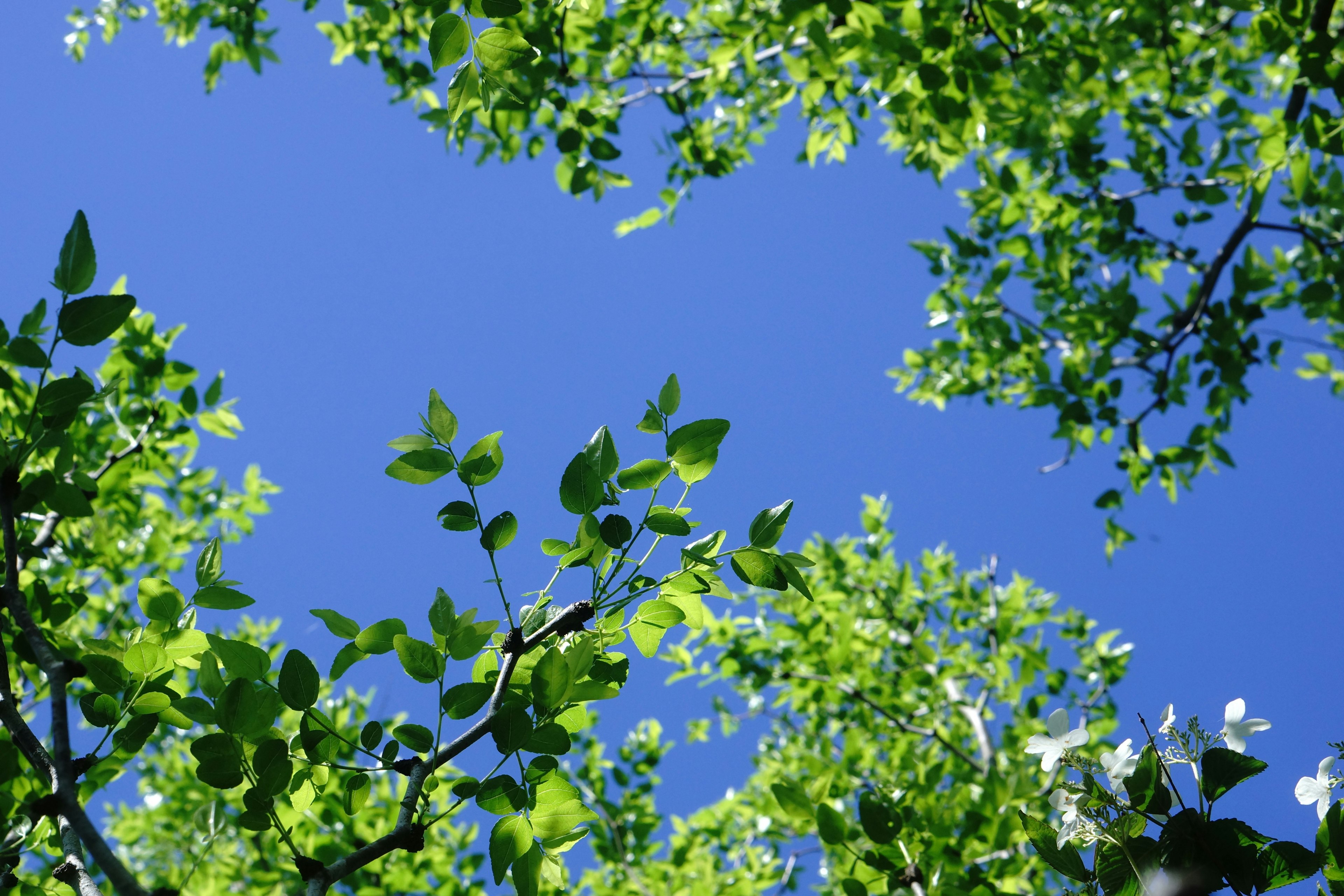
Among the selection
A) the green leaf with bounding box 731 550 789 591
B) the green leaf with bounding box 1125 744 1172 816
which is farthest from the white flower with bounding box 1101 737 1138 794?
the green leaf with bounding box 731 550 789 591

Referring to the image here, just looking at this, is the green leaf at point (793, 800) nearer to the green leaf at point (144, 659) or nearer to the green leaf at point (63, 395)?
the green leaf at point (144, 659)

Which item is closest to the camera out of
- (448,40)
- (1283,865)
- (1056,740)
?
(1283,865)

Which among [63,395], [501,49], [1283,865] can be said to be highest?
[501,49]

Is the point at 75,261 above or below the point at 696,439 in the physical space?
above

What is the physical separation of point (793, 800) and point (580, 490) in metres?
0.98

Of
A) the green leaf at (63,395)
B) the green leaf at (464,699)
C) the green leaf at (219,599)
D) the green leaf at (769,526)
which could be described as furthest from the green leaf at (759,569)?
the green leaf at (63,395)

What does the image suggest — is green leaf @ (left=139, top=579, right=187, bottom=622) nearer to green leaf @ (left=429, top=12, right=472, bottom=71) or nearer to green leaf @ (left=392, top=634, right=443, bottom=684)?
green leaf @ (left=392, top=634, right=443, bottom=684)

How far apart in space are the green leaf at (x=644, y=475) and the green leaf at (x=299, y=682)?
1.52 ft

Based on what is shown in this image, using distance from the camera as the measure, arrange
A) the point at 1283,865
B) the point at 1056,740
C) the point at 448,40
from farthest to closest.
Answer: the point at 448,40, the point at 1056,740, the point at 1283,865

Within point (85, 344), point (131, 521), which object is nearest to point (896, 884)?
point (85, 344)

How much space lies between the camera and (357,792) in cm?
120

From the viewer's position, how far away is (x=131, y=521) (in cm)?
297

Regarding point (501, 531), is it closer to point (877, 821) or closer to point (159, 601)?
point (159, 601)

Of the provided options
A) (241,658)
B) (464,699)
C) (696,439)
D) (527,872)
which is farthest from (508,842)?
(696,439)
